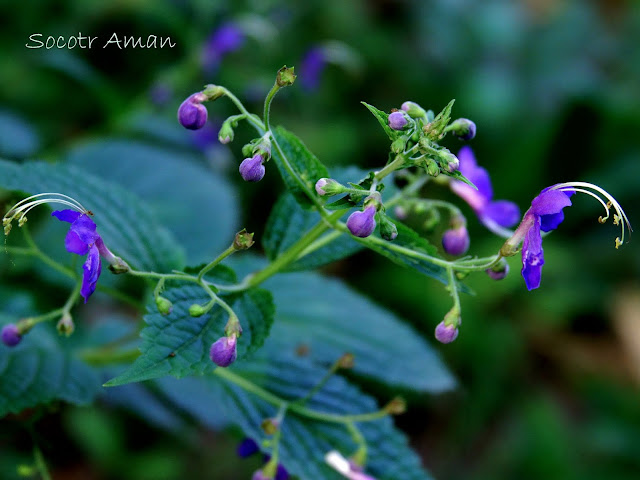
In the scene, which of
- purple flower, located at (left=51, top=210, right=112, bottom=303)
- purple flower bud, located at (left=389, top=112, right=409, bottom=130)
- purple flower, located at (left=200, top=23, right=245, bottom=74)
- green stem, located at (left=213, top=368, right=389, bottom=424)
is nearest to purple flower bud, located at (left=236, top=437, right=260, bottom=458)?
green stem, located at (left=213, top=368, right=389, bottom=424)

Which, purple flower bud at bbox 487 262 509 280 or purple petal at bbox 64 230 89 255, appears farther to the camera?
purple flower bud at bbox 487 262 509 280

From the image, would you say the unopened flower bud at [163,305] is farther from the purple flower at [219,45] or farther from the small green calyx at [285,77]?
the purple flower at [219,45]

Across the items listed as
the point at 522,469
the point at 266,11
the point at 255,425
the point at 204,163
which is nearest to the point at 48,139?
the point at 204,163

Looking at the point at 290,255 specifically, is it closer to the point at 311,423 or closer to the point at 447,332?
the point at 447,332

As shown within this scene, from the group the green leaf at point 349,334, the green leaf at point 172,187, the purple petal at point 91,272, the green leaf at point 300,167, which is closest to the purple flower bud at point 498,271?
the green leaf at point 300,167

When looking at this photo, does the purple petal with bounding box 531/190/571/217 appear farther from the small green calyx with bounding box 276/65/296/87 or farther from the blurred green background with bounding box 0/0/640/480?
the blurred green background with bounding box 0/0/640/480

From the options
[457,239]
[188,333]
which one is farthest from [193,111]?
[457,239]
